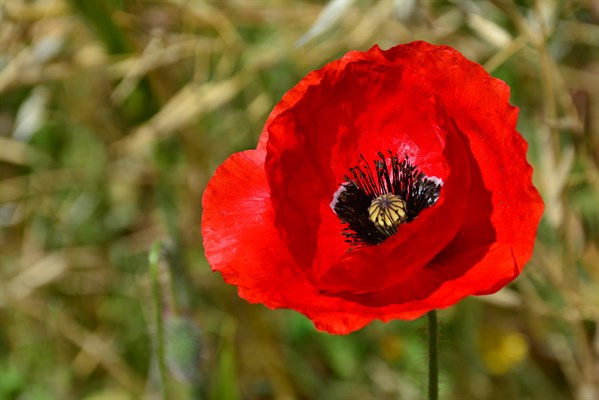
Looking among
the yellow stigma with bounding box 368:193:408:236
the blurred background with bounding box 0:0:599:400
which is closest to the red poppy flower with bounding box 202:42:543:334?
the yellow stigma with bounding box 368:193:408:236

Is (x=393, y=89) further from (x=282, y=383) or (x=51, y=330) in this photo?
(x=51, y=330)

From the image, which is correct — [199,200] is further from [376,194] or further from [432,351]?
[432,351]

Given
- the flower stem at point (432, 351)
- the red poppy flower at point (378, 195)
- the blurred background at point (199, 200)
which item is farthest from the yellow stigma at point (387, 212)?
the blurred background at point (199, 200)

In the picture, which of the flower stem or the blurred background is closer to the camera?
the flower stem

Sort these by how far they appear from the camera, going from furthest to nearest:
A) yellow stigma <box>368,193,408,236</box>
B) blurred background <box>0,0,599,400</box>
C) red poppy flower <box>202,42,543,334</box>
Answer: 1. blurred background <box>0,0,599,400</box>
2. yellow stigma <box>368,193,408,236</box>
3. red poppy flower <box>202,42,543,334</box>

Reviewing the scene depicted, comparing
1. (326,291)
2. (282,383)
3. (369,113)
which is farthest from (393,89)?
(282,383)

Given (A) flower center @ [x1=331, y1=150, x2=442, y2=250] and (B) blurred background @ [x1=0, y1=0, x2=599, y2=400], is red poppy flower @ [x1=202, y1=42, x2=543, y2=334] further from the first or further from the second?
(B) blurred background @ [x1=0, y1=0, x2=599, y2=400]

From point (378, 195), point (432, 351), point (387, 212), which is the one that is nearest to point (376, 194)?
point (378, 195)
